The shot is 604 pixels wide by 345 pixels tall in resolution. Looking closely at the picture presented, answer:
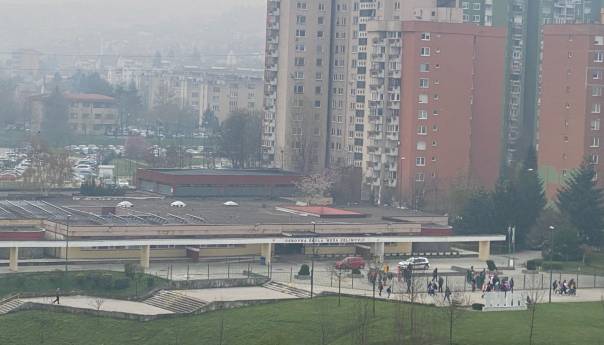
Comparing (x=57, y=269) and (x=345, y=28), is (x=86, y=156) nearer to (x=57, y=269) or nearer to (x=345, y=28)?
(x=345, y=28)

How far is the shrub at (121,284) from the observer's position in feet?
137

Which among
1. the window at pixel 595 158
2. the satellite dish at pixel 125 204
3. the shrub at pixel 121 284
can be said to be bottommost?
the shrub at pixel 121 284

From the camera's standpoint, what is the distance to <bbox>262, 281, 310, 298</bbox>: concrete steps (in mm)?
41000

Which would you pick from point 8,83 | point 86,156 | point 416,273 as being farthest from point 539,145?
point 8,83

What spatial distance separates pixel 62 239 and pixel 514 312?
13.7 m

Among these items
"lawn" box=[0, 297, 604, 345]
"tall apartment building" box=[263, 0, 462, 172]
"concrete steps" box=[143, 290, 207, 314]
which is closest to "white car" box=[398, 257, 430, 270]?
"lawn" box=[0, 297, 604, 345]

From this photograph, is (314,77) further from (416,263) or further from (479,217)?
(416,263)

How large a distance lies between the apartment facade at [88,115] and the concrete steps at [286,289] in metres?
64.1

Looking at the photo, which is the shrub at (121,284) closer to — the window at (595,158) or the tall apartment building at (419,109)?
the tall apartment building at (419,109)

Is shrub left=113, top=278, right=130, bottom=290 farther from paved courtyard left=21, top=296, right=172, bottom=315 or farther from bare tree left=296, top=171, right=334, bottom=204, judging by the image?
bare tree left=296, top=171, right=334, bottom=204

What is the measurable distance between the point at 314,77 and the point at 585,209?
74.0 feet

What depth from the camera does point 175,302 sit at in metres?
40.1

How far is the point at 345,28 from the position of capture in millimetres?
73125

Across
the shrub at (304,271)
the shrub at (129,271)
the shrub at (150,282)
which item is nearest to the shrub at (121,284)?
the shrub at (129,271)
